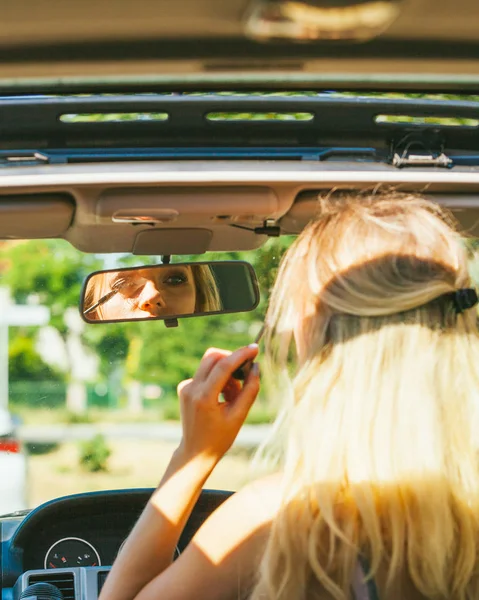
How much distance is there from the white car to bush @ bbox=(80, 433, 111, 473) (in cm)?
494

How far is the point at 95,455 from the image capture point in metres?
14.8

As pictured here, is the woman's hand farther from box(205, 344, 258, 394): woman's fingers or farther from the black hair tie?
the black hair tie

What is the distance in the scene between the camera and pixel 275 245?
119 inches

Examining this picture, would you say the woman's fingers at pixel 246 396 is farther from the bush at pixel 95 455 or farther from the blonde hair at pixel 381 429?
the bush at pixel 95 455

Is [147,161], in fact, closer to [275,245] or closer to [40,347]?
[275,245]

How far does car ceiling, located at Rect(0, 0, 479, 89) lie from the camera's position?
1.68 metres

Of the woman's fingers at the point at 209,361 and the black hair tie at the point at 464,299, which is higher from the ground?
the black hair tie at the point at 464,299

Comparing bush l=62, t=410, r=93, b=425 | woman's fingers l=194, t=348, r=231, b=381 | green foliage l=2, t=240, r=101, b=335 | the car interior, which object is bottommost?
bush l=62, t=410, r=93, b=425

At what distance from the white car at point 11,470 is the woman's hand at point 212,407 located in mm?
3139

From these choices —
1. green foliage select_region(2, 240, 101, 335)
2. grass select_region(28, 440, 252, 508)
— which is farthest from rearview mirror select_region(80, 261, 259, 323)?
green foliage select_region(2, 240, 101, 335)

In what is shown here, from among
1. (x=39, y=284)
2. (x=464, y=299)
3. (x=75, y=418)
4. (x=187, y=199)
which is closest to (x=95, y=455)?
(x=39, y=284)

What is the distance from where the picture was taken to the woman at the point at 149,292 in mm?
2967

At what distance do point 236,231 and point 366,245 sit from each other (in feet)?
3.60

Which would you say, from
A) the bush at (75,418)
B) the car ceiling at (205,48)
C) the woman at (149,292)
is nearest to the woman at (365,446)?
the car ceiling at (205,48)
